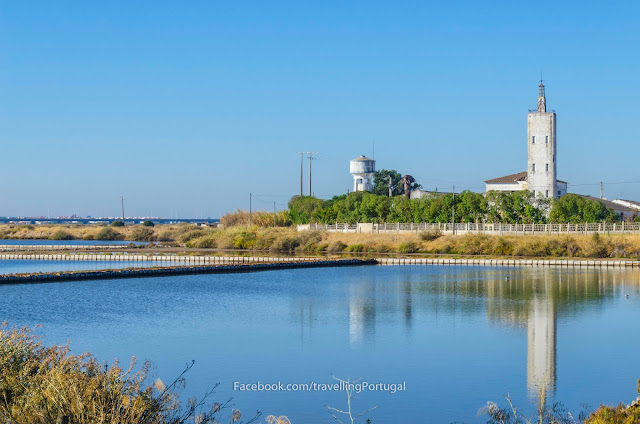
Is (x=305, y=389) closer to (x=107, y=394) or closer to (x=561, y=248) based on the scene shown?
(x=107, y=394)

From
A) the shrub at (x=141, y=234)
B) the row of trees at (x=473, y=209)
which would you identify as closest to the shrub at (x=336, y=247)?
the row of trees at (x=473, y=209)

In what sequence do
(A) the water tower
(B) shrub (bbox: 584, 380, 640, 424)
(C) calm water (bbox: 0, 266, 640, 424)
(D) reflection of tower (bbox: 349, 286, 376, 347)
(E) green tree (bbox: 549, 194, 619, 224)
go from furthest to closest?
(A) the water tower < (E) green tree (bbox: 549, 194, 619, 224) < (D) reflection of tower (bbox: 349, 286, 376, 347) < (C) calm water (bbox: 0, 266, 640, 424) < (B) shrub (bbox: 584, 380, 640, 424)

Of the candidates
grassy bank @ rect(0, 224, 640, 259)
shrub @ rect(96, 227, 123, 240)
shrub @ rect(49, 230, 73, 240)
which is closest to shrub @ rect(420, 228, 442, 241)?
grassy bank @ rect(0, 224, 640, 259)

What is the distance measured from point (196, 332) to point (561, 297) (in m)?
13.9

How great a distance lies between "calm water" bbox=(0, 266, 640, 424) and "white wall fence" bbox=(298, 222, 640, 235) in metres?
19.7

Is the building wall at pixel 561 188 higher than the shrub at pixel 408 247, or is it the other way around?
the building wall at pixel 561 188

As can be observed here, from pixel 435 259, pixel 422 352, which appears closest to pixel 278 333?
pixel 422 352

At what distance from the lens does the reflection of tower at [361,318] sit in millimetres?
17938

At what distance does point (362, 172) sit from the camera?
281ft

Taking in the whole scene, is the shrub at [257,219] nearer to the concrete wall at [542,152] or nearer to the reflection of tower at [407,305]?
the concrete wall at [542,152]

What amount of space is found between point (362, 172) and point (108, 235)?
96.7 feet

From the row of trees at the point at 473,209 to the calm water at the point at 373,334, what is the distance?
24120 mm

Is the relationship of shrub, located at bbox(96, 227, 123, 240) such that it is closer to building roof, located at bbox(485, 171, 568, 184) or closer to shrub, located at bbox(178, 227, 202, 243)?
shrub, located at bbox(178, 227, 202, 243)

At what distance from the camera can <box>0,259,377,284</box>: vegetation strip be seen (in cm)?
3164
